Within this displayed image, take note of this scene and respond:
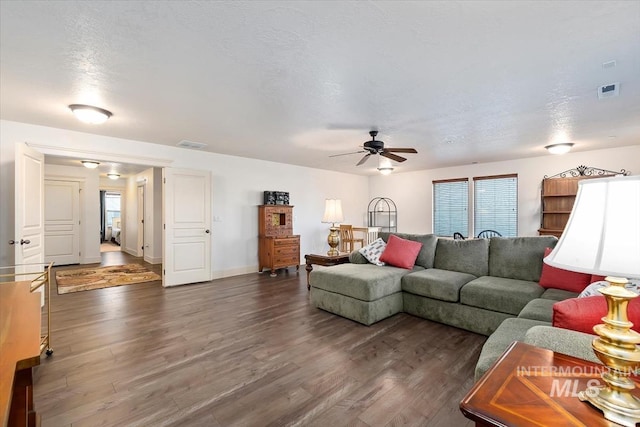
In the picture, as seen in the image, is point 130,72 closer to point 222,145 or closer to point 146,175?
point 222,145

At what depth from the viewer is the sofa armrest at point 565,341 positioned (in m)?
1.31

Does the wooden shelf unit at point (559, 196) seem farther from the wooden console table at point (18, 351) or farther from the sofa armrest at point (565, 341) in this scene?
the wooden console table at point (18, 351)

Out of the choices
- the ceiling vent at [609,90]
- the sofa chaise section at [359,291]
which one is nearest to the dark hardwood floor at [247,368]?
the sofa chaise section at [359,291]

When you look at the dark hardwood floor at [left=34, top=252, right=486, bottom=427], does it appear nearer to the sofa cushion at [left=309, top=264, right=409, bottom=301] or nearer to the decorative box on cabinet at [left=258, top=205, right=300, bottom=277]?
the sofa cushion at [left=309, top=264, right=409, bottom=301]

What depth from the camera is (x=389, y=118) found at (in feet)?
12.0

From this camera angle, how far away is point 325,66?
2.38 meters

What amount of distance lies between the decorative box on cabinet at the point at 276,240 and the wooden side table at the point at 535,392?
5172 millimetres

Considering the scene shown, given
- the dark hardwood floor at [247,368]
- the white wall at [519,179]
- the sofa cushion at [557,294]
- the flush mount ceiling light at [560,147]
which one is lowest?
the dark hardwood floor at [247,368]

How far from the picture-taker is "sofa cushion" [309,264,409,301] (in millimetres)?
3431

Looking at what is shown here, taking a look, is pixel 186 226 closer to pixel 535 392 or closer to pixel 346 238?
pixel 346 238

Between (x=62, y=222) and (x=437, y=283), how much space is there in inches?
342

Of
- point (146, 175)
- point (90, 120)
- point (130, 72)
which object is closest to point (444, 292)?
point (130, 72)

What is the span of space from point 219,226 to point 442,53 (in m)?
4.98

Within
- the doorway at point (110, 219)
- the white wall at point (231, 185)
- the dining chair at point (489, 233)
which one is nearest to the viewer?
the white wall at point (231, 185)
